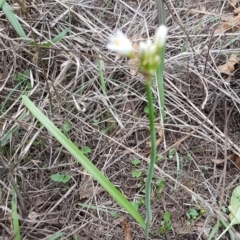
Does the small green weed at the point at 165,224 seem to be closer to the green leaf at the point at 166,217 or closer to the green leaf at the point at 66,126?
the green leaf at the point at 166,217

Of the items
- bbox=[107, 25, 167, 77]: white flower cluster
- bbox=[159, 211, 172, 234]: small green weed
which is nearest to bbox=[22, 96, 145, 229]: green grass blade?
bbox=[159, 211, 172, 234]: small green weed

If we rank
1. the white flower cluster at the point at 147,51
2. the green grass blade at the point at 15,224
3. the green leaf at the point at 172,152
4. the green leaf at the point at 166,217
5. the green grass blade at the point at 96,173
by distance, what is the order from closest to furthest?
the white flower cluster at the point at 147,51 → the green grass blade at the point at 96,173 → the green grass blade at the point at 15,224 → the green leaf at the point at 166,217 → the green leaf at the point at 172,152

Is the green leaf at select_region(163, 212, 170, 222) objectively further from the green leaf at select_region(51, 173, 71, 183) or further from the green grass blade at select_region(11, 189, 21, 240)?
the green grass blade at select_region(11, 189, 21, 240)

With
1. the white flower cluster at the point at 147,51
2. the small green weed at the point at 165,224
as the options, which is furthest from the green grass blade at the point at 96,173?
the white flower cluster at the point at 147,51

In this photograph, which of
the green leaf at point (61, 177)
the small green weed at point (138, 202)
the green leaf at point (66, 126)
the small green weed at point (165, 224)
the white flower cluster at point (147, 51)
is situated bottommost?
the small green weed at point (165, 224)

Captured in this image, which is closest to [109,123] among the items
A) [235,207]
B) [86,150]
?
[86,150]

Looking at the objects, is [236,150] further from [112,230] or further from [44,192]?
[44,192]

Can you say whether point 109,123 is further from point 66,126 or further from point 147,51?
point 147,51

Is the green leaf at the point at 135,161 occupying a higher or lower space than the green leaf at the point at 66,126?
lower
